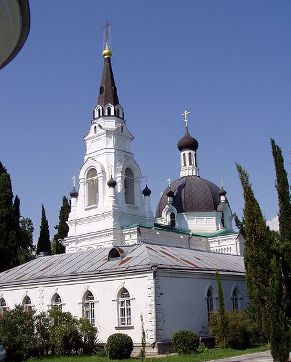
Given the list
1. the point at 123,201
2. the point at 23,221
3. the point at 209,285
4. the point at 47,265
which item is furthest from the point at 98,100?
the point at 209,285

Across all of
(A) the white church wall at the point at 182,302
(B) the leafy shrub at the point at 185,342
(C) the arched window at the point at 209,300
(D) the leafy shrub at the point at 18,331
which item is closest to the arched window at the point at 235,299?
(A) the white church wall at the point at 182,302

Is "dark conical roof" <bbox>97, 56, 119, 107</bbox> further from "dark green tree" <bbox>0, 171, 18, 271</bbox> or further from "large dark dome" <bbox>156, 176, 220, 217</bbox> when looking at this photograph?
"dark green tree" <bbox>0, 171, 18, 271</bbox>

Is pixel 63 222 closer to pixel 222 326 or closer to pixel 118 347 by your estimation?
pixel 222 326

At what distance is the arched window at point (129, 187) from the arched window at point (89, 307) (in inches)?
939

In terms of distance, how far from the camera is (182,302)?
1017 inches

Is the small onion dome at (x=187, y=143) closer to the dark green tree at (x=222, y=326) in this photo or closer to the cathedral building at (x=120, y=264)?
the cathedral building at (x=120, y=264)

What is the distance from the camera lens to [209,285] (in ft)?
91.5

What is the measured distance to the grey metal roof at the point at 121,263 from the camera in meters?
26.1

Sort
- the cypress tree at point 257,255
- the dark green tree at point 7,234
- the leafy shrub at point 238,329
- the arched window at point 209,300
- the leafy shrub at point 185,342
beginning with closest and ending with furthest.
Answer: the cypress tree at point 257,255 → the leafy shrub at point 185,342 → the leafy shrub at point 238,329 → the arched window at point 209,300 → the dark green tree at point 7,234

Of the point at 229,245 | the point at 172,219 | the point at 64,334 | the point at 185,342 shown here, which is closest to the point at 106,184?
the point at 172,219

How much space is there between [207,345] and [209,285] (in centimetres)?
341

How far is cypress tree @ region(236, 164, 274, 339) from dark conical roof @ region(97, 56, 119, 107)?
36.1 metres

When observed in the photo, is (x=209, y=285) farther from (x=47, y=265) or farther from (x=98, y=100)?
(x=98, y=100)

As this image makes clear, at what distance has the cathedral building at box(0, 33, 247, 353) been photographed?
24938 millimetres
